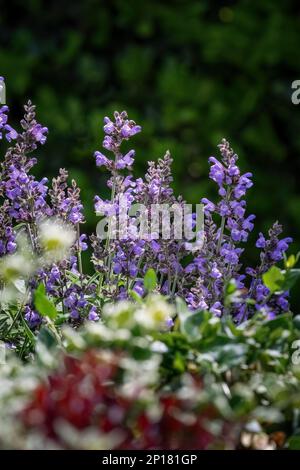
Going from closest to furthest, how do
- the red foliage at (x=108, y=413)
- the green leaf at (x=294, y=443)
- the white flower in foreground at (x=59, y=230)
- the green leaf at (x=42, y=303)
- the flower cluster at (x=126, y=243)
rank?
the red foliage at (x=108, y=413), the green leaf at (x=294, y=443), the green leaf at (x=42, y=303), the white flower in foreground at (x=59, y=230), the flower cluster at (x=126, y=243)

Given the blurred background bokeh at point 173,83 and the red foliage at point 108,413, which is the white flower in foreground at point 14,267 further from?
the blurred background bokeh at point 173,83

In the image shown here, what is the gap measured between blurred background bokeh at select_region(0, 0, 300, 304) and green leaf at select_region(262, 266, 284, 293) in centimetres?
274

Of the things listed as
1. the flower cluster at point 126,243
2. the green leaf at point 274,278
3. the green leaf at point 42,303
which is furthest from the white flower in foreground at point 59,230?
the green leaf at point 274,278

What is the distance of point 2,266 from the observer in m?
2.12

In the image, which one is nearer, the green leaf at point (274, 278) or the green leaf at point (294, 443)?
the green leaf at point (294, 443)

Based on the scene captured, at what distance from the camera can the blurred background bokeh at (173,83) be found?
4.86 meters

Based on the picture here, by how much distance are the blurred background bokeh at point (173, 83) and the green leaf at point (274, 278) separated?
274 cm

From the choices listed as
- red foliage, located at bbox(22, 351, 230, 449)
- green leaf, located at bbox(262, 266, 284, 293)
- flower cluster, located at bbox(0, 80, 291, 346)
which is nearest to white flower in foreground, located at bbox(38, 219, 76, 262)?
flower cluster, located at bbox(0, 80, 291, 346)

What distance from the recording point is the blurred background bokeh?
15.9 feet

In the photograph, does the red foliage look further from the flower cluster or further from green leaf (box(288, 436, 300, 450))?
the flower cluster

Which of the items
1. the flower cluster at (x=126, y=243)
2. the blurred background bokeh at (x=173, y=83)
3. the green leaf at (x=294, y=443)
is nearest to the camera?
the green leaf at (x=294, y=443)

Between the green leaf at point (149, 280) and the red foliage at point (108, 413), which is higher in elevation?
the green leaf at point (149, 280)
